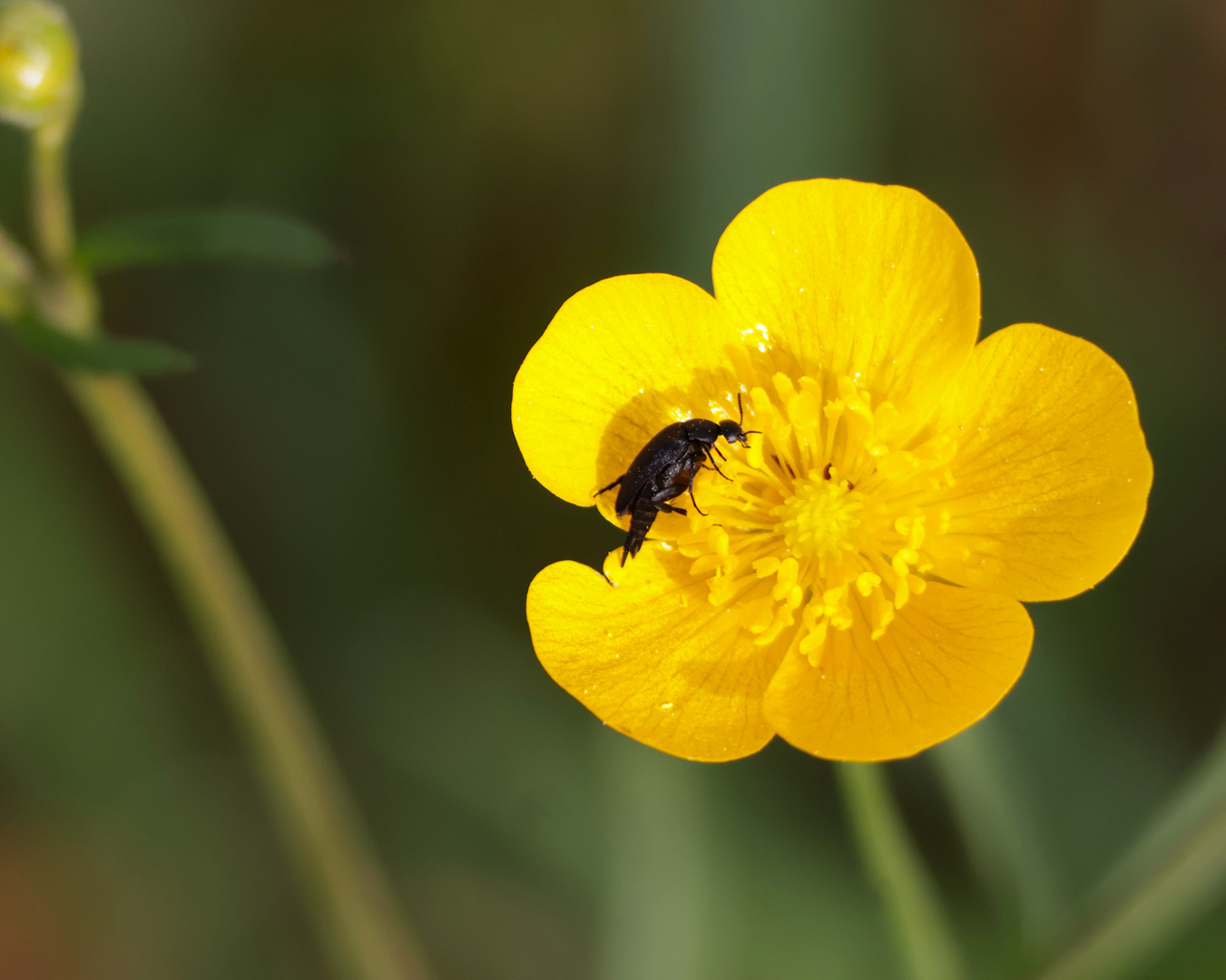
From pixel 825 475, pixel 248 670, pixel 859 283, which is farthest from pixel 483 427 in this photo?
pixel 859 283

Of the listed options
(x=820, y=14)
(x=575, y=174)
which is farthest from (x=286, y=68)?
(x=820, y=14)

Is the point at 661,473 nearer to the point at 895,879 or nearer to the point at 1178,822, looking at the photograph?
the point at 895,879

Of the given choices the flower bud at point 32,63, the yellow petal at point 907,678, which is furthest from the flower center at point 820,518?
the flower bud at point 32,63

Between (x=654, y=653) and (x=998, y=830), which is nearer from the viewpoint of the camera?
(x=654, y=653)

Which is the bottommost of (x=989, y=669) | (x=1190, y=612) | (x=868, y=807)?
(x=1190, y=612)

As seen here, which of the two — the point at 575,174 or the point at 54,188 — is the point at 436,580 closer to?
the point at 575,174

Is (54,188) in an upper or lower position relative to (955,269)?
upper

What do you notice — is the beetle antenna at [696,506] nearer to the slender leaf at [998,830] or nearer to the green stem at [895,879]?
the green stem at [895,879]

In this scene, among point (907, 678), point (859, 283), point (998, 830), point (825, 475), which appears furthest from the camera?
point (998, 830)
